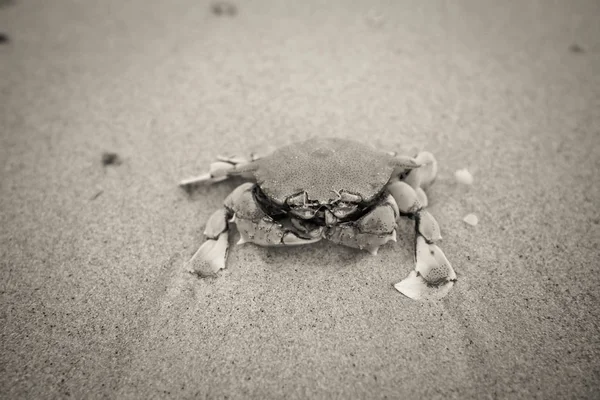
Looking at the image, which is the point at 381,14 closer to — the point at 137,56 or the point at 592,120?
the point at 592,120

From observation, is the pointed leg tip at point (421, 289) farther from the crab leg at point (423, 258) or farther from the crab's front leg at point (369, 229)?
the crab's front leg at point (369, 229)

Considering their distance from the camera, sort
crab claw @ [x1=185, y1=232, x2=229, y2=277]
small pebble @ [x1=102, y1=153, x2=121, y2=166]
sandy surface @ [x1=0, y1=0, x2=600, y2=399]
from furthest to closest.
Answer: small pebble @ [x1=102, y1=153, x2=121, y2=166], crab claw @ [x1=185, y1=232, x2=229, y2=277], sandy surface @ [x1=0, y1=0, x2=600, y2=399]

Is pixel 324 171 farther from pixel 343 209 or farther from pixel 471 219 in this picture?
pixel 471 219

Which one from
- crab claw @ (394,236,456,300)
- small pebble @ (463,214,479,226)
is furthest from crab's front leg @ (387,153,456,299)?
small pebble @ (463,214,479,226)

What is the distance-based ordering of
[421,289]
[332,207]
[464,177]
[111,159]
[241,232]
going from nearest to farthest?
[332,207]
[421,289]
[241,232]
[464,177]
[111,159]

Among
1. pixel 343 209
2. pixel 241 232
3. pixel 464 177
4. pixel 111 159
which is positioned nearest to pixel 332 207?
pixel 343 209

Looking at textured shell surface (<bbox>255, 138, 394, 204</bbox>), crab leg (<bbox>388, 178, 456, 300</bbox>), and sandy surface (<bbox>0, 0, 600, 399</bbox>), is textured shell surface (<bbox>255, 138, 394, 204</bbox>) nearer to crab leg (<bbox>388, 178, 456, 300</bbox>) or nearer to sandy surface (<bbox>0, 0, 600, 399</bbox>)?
crab leg (<bbox>388, 178, 456, 300</bbox>)
